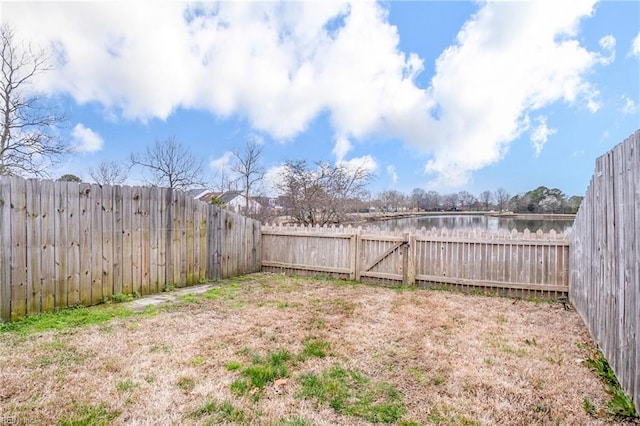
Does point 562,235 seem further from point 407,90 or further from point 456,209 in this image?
→ point 456,209

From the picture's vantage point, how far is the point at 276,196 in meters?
16.2

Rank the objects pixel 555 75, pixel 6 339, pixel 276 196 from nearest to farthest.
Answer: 1. pixel 6 339
2. pixel 555 75
3. pixel 276 196

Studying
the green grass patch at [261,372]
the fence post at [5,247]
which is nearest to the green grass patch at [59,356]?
the fence post at [5,247]

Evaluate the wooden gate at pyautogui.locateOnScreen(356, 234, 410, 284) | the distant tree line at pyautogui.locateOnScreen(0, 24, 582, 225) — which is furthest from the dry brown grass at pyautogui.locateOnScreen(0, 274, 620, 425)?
the distant tree line at pyautogui.locateOnScreen(0, 24, 582, 225)

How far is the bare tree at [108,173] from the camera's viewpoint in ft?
63.8

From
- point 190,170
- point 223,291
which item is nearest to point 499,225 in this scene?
point 223,291

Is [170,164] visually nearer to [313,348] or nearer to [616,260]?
[313,348]

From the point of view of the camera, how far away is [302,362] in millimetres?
3012

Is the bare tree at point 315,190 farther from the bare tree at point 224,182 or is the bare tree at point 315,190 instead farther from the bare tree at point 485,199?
the bare tree at point 485,199

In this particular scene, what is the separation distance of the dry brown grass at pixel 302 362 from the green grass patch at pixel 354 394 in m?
0.07

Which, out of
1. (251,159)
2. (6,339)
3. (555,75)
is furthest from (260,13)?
(251,159)

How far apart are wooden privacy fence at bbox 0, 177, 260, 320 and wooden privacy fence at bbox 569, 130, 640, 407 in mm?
6225

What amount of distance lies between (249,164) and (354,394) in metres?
17.7

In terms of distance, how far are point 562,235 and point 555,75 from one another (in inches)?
176
